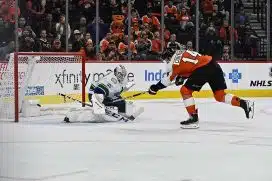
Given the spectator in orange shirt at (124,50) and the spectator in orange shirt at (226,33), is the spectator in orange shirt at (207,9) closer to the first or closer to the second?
the spectator in orange shirt at (226,33)

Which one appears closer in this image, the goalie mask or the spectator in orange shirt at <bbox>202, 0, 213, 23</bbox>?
the goalie mask

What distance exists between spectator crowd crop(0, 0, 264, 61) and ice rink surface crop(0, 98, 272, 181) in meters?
2.89

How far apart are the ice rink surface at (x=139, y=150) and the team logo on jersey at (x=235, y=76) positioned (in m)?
3.96

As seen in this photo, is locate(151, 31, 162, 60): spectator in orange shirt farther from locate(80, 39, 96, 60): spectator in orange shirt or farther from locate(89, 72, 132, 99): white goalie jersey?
locate(89, 72, 132, 99): white goalie jersey

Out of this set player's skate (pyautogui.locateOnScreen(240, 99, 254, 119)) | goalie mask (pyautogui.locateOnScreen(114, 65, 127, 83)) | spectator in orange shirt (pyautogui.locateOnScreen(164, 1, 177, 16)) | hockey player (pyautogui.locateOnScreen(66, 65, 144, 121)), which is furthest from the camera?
spectator in orange shirt (pyautogui.locateOnScreen(164, 1, 177, 16))

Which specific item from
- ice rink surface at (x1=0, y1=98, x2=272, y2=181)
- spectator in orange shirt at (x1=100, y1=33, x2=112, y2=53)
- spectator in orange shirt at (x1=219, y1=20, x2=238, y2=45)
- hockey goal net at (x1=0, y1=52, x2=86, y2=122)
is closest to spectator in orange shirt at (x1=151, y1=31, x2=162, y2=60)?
spectator in orange shirt at (x1=100, y1=33, x2=112, y2=53)

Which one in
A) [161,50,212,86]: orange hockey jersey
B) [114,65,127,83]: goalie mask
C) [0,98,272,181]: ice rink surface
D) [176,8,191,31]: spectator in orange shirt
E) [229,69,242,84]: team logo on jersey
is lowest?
[0,98,272,181]: ice rink surface

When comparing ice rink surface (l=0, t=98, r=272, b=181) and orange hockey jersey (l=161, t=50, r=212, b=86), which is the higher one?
orange hockey jersey (l=161, t=50, r=212, b=86)

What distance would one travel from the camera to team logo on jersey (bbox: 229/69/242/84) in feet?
40.5

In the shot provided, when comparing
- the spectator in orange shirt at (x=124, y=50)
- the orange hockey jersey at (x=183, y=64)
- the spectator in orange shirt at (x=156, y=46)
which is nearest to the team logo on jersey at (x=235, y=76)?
the spectator in orange shirt at (x=156, y=46)

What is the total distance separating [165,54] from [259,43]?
6532 millimetres

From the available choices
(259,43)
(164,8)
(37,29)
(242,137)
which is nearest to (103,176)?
(242,137)

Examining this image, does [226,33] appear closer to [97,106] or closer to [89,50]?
[89,50]

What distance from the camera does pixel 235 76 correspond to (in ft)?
40.6
